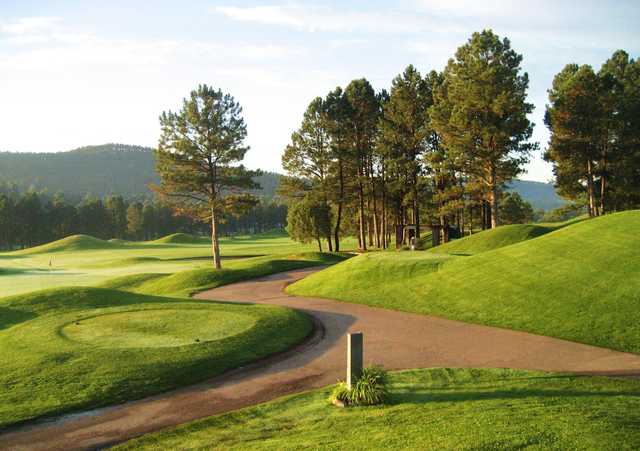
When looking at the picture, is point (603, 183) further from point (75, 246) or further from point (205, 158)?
point (75, 246)

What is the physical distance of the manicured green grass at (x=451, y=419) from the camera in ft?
24.4

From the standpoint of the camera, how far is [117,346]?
15.1 meters

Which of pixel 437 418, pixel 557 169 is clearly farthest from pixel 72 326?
pixel 557 169

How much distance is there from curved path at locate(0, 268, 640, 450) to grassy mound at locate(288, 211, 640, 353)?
1.12 metres

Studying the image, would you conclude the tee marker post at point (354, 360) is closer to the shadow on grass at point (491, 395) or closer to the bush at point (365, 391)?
the bush at point (365, 391)

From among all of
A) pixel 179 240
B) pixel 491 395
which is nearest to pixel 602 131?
pixel 491 395

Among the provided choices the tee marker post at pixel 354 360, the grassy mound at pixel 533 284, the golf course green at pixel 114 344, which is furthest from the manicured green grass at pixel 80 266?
the tee marker post at pixel 354 360

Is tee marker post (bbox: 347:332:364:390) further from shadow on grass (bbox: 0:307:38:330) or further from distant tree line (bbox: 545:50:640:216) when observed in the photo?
distant tree line (bbox: 545:50:640:216)

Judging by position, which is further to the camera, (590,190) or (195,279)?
(590,190)

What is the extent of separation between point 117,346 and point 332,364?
6640 millimetres

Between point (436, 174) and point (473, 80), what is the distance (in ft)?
37.6

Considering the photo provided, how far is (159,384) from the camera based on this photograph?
12.4 meters

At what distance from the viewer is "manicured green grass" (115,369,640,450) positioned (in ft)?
24.4

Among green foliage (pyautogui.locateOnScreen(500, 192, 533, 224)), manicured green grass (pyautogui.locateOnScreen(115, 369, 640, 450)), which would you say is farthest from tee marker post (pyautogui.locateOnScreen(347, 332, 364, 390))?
green foliage (pyautogui.locateOnScreen(500, 192, 533, 224))
